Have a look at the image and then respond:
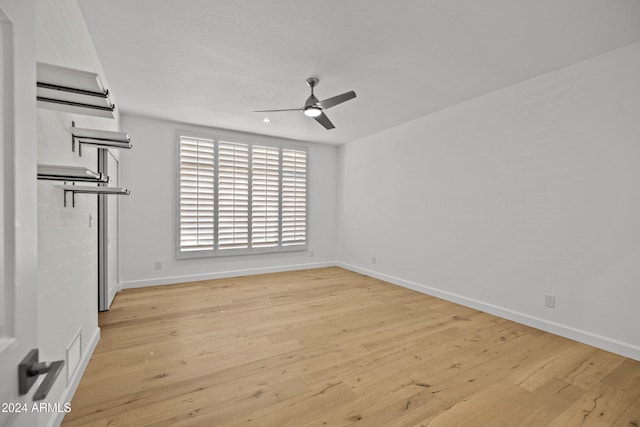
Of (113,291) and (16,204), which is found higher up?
(16,204)

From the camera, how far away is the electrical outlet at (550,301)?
110 inches

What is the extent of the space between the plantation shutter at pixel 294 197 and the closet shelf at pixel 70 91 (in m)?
4.00

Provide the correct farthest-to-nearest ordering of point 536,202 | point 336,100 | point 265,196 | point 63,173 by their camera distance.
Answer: point 265,196
point 536,202
point 336,100
point 63,173

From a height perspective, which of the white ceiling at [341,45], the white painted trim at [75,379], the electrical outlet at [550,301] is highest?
the white ceiling at [341,45]

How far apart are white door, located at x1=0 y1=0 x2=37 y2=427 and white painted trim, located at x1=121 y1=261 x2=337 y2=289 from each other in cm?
408

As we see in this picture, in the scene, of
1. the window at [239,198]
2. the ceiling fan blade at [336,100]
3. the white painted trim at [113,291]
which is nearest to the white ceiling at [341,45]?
the ceiling fan blade at [336,100]

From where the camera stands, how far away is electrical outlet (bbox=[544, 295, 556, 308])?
9.15 feet

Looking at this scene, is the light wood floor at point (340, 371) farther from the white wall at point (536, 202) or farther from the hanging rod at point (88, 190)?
the hanging rod at point (88, 190)

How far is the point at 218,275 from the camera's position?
4.75 m

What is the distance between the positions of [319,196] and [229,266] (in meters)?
2.23

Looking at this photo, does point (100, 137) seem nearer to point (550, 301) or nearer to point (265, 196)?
point (265, 196)

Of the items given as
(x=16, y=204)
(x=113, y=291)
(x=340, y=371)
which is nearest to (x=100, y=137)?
(x=16, y=204)

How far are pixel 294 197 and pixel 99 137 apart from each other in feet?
12.5

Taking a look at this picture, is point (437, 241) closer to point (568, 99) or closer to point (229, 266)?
point (568, 99)
